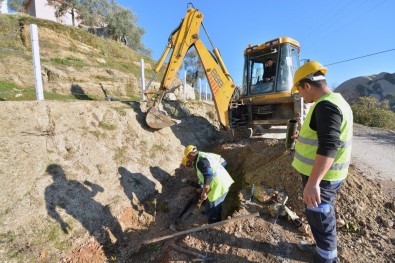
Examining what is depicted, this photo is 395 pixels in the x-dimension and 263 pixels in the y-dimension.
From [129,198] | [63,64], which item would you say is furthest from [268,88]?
[63,64]

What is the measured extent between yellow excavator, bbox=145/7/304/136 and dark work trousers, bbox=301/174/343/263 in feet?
13.5

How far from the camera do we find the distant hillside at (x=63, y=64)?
27.5 feet

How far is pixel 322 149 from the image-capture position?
6.65ft

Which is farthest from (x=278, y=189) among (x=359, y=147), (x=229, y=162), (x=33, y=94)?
(x=33, y=94)

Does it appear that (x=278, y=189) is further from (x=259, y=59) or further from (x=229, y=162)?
(x=259, y=59)

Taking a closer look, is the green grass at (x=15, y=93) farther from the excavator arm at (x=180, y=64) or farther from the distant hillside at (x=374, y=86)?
the distant hillside at (x=374, y=86)

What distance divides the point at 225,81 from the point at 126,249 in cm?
496

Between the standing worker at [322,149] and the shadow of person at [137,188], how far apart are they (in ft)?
10.5

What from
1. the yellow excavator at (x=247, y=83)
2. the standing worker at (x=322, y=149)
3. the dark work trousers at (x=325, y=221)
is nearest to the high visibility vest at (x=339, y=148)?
the standing worker at (x=322, y=149)

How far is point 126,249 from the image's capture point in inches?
157

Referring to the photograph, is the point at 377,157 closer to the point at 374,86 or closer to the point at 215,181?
the point at 215,181

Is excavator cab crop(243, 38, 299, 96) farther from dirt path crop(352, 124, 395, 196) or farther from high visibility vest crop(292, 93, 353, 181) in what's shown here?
high visibility vest crop(292, 93, 353, 181)

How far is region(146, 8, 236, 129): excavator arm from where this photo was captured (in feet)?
21.2

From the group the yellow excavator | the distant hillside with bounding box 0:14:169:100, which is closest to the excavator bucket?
the yellow excavator
